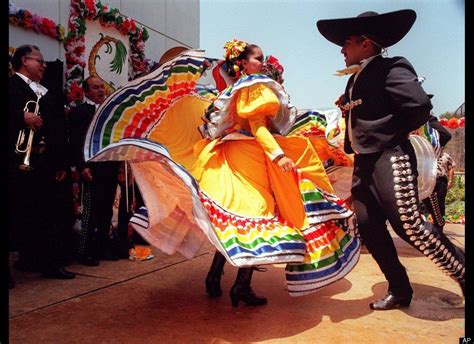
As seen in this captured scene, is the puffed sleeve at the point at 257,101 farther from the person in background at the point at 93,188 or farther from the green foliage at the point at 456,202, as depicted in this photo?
the green foliage at the point at 456,202

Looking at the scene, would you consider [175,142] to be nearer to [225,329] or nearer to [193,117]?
[193,117]

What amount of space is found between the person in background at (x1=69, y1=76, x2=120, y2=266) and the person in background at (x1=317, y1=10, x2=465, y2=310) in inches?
97.5

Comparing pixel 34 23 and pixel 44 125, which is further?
pixel 34 23

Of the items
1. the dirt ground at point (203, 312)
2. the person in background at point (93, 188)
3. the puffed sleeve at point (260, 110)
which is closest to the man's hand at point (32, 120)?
the person in background at point (93, 188)

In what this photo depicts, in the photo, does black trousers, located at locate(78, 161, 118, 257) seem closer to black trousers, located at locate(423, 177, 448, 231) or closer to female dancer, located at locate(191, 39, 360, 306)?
female dancer, located at locate(191, 39, 360, 306)

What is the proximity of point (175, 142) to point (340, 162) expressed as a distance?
1.81m

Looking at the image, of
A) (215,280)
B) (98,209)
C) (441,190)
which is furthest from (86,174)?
(441,190)

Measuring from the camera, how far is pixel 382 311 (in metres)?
3.32

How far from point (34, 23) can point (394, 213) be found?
13.8 feet

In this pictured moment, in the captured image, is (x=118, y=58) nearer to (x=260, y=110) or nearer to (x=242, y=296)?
(x=260, y=110)

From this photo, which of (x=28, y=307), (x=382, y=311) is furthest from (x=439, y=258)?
(x=28, y=307)

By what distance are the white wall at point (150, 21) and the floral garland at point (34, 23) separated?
59mm

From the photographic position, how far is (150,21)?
23.8 ft

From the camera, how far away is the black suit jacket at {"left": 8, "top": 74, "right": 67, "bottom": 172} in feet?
12.0
